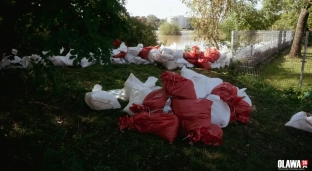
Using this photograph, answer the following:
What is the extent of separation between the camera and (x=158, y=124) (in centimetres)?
258

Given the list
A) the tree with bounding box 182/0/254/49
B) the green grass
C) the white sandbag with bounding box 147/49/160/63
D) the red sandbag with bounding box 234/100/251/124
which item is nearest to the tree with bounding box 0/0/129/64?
the red sandbag with bounding box 234/100/251/124

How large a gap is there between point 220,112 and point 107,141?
136cm

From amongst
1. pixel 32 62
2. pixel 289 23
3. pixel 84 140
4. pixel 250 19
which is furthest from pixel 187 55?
pixel 289 23

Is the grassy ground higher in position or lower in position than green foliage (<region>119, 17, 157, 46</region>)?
lower

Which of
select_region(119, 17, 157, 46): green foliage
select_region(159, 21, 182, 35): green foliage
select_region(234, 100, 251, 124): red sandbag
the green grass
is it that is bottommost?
the green grass

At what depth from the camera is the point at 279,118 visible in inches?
138

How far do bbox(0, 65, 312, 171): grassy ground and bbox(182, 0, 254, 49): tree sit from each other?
17.5ft

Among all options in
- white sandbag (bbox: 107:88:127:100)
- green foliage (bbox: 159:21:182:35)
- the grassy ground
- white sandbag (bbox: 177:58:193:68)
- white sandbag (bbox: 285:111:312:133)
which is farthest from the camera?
green foliage (bbox: 159:21:182:35)

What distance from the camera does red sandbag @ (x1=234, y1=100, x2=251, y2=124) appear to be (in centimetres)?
316

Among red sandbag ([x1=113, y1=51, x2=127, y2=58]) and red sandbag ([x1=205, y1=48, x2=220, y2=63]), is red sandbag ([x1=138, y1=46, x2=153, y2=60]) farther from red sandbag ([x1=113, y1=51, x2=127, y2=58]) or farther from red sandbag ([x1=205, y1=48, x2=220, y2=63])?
red sandbag ([x1=205, y1=48, x2=220, y2=63])

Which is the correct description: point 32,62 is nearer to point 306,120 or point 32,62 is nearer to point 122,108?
point 122,108

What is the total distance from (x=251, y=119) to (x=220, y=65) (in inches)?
130

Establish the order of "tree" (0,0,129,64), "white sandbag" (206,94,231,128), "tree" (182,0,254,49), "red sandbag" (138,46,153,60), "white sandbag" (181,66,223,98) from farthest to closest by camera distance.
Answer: "tree" (182,0,254,49), "red sandbag" (138,46,153,60), "white sandbag" (181,66,223,98), "white sandbag" (206,94,231,128), "tree" (0,0,129,64)

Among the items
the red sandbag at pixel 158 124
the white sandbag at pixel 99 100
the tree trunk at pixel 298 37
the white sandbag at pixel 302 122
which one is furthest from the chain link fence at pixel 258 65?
the white sandbag at pixel 99 100
